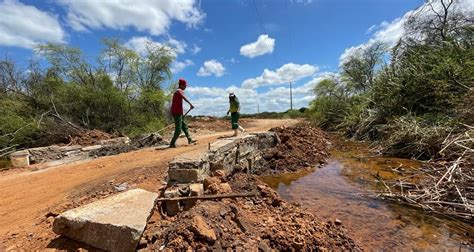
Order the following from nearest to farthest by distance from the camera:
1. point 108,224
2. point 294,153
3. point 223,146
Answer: point 108,224, point 223,146, point 294,153

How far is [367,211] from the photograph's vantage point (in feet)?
13.5

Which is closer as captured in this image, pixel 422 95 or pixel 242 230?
pixel 242 230

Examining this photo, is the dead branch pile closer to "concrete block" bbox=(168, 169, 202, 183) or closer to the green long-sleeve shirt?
"concrete block" bbox=(168, 169, 202, 183)

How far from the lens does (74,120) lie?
12.9 metres

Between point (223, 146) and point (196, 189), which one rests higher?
point (223, 146)

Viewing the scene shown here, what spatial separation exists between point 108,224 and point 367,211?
3417 millimetres

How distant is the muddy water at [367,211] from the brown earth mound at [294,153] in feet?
1.56

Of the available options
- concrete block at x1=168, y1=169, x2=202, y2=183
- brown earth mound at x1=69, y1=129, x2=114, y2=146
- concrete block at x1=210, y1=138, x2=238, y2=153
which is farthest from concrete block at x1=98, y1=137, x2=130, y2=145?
concrete block at x1=168, y1=169, x2=202, y2=183

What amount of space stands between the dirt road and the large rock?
436mm

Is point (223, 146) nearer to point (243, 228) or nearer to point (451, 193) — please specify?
point (243, 228)

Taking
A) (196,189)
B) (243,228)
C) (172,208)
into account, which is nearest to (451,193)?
(243,228)

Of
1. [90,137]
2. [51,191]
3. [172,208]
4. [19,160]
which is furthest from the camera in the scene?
[90,137]

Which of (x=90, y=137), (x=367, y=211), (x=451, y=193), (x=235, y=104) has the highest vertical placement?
(x=235, y=104)

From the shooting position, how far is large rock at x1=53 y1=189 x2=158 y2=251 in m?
2.48
